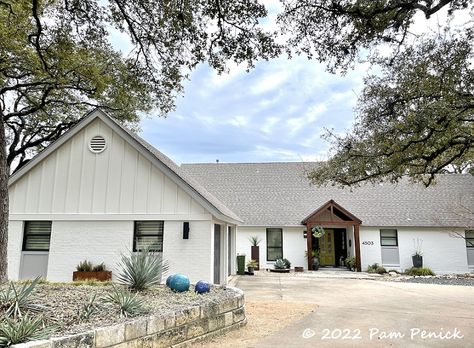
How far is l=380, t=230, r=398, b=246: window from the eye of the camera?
21.2 metres

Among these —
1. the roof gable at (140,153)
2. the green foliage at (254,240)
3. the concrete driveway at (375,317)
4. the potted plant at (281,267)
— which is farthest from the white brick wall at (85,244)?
the green foliage at (254,240)

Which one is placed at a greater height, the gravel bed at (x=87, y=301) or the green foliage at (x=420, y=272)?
the gravel bed at (x=87, y=301)

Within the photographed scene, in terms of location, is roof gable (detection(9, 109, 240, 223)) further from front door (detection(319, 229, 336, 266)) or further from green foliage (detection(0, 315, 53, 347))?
front door (detection(319, 229, 336, 266))

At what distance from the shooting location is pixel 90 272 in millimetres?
11836

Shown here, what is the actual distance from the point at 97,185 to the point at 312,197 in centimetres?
1506

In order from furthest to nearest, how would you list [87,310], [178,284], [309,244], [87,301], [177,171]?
[309,244] < [177,171] < [178,284] < [87,301] < [87,310]

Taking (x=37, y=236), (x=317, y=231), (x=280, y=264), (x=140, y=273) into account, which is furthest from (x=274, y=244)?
(x=140, y=273)

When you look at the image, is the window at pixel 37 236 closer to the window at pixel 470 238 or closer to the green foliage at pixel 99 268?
the green foliage at pixel 99 268

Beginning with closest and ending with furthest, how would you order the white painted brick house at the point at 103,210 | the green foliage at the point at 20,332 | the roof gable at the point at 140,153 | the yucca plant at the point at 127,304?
the green foliage at the point at 20,332
the yucca plant at the point at 127,304
the roof gable at the point at 140,153
the white painted brick house at the point at 103,210

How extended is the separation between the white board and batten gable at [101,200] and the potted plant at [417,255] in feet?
44.0

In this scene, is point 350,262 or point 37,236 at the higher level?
point 37,236

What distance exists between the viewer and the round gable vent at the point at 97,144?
1259cm

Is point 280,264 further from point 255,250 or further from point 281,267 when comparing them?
point 255,250

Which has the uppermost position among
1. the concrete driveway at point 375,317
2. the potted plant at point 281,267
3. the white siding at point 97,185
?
the white siding at point 97,185
